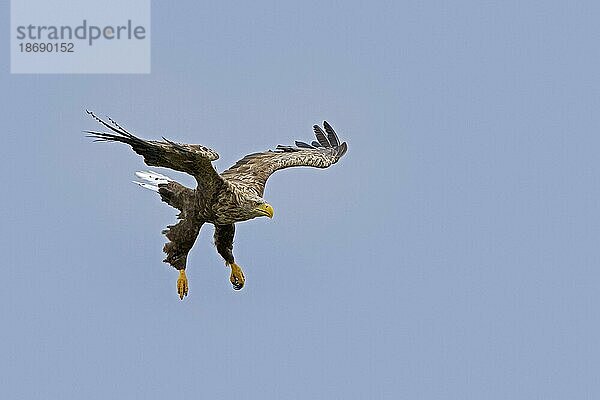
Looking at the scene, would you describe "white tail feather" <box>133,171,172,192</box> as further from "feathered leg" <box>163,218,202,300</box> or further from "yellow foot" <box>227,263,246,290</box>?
"yellow foot" <box>227,263,246,290</box>

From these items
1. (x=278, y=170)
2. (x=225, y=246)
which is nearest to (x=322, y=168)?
(x=278, y=170)

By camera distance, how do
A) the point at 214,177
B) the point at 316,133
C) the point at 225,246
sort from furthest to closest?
1. the point at 316,133
2. the point at 225,246
3. the point at 214,177

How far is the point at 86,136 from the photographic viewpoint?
13.9 metres

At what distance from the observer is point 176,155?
1444 centimetres

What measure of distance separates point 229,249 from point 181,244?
107cm

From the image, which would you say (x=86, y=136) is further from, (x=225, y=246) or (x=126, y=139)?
(x=225, y=246)

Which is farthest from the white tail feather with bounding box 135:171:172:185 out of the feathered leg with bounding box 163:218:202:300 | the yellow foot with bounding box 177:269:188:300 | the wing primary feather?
the wing primary feather

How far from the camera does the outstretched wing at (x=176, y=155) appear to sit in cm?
1404

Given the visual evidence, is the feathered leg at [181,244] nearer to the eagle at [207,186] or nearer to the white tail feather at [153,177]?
the eagle at [207,186]

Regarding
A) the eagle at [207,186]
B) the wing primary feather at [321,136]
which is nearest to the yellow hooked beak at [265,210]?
the eagle at [207,186]

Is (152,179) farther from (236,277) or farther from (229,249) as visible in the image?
(236,277)

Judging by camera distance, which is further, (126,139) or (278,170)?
(278,170)

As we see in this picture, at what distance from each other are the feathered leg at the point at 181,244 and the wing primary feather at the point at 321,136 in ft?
10.8

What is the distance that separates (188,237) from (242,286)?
1530 millimetres
